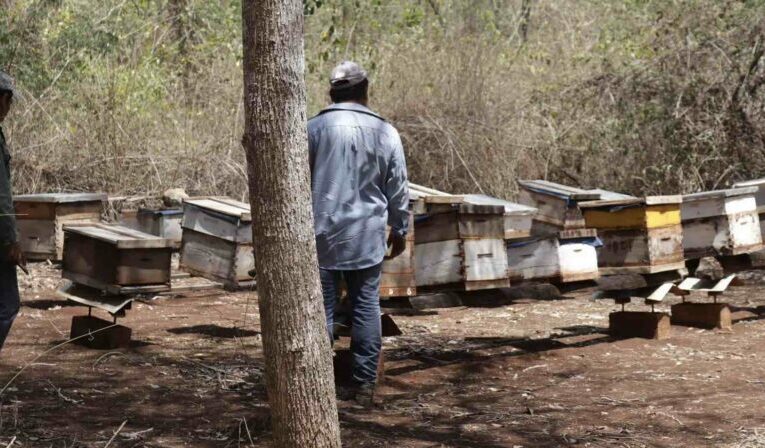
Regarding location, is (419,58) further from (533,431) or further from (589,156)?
(533,431)

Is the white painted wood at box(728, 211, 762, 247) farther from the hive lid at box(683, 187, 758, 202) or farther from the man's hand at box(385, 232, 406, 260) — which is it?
the man's hand at box(385, 232, 406, 260)

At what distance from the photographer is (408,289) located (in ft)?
24.8

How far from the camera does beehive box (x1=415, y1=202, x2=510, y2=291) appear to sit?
761cm

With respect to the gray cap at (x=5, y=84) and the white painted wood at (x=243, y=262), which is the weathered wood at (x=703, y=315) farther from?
the gray cap at (x=5, y=84)

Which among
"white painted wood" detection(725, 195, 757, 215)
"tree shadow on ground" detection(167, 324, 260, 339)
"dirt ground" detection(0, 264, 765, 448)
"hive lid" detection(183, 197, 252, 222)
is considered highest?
"hive lid" detection(183, 197, 252, 222)

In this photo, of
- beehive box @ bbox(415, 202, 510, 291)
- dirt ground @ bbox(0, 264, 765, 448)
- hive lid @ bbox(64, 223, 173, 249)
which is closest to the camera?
dirt ground @ bbox(0, 264, 765, 448)

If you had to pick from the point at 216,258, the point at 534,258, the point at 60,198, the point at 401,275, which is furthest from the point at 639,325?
the point at 60,198

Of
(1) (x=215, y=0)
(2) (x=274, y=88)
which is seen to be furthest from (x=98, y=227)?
(1) (x=215, y=0)

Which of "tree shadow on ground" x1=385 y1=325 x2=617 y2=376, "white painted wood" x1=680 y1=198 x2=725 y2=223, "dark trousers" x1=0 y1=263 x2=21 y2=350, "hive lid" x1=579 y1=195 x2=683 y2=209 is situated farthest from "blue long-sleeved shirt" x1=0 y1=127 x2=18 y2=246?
"white painted wood" x1=680 y1=198 x2=725 y2=223

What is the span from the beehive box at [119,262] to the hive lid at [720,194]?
432 cm

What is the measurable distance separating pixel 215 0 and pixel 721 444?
14523 millimetres

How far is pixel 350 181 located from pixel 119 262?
2073 mm

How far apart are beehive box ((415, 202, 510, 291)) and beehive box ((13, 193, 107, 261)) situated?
3.16 meters

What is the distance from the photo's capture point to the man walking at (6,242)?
17.8 ft
